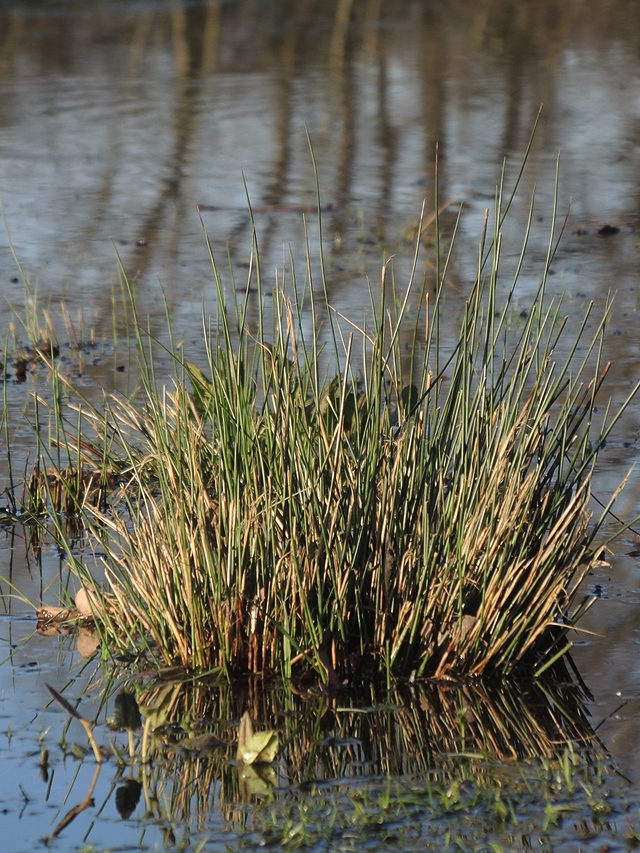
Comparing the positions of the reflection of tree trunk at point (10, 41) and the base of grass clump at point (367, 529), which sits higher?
the base of grass clump at point (367, 529)

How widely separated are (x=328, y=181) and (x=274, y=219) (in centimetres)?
159

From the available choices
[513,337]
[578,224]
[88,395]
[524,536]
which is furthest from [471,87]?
[524,536]

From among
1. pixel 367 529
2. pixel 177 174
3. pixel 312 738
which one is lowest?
pixel 177 174

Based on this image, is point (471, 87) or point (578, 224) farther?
point (471, 87)

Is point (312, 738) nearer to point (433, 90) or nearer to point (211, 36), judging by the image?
point (433, 90)

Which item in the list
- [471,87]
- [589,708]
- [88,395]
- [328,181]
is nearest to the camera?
[589,708]

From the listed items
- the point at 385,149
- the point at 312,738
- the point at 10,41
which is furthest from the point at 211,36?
the point at 312,738

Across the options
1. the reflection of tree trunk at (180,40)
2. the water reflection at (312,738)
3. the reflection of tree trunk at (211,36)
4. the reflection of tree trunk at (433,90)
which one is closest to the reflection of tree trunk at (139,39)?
the reflection of tree trunk at (180,40)

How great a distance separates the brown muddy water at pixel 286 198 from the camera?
3.09 metres

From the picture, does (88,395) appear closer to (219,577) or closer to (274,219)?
(219,577)

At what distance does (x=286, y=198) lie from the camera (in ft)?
31.9

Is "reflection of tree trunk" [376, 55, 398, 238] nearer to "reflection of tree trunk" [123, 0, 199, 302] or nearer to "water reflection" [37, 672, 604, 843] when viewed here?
"reflection of tree trunk" [123, 0, 199, 302]

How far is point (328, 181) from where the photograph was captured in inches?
414

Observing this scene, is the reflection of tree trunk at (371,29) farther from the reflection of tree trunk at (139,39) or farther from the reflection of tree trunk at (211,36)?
the reflection of tree trunk at (139,39)
